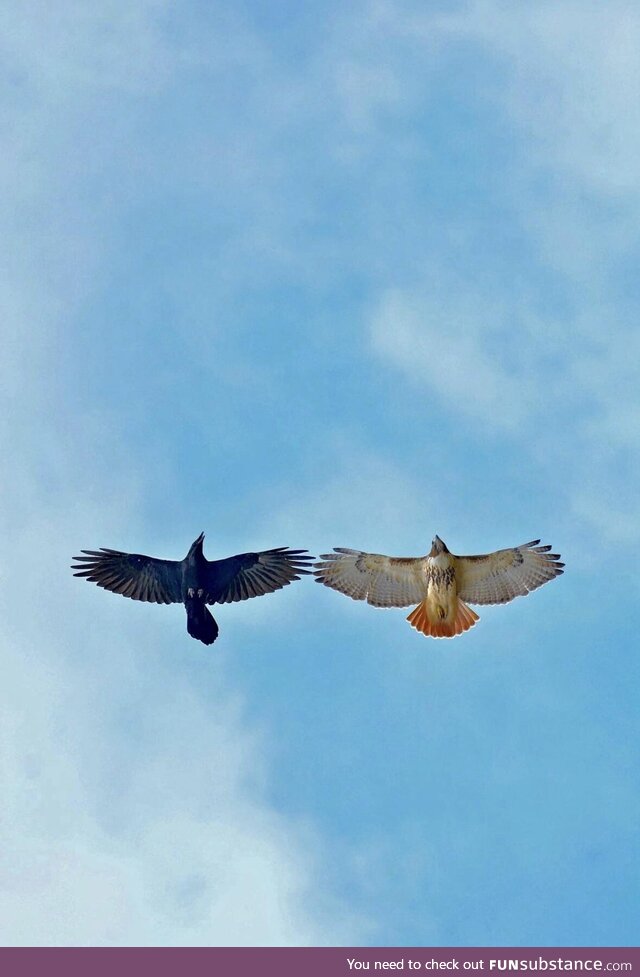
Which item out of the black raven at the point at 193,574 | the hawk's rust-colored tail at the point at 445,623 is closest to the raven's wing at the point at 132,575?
the black raven at the point at 193,574

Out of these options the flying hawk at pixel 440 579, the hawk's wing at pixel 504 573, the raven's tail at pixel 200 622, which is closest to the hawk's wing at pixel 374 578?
the flying hawk at pixel 440 579

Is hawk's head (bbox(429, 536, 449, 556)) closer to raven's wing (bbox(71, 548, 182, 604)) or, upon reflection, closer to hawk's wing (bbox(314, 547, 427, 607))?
hawk's wing (bbox(314, 547, 427, 607))

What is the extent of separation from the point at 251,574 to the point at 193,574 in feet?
3.73

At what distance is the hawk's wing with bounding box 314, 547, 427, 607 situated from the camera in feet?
85.1

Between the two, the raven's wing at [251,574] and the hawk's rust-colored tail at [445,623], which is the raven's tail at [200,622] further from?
the hawk's rust-colored tail at [445,623]

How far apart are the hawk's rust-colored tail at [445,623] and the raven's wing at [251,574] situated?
92.8 inches

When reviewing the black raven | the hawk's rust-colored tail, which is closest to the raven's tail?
the black raven

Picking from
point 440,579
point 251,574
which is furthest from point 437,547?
point 251,574

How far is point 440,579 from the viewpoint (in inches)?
1006

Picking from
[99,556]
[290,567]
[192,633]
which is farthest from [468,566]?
[99,556]

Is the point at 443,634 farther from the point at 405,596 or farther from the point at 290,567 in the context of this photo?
the point at 290,567

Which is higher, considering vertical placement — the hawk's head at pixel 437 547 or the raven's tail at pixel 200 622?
the hawk's head at pixel 437 547

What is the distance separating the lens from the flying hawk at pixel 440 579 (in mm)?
25516

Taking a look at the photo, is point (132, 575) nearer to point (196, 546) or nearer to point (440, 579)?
point (196, 546)
